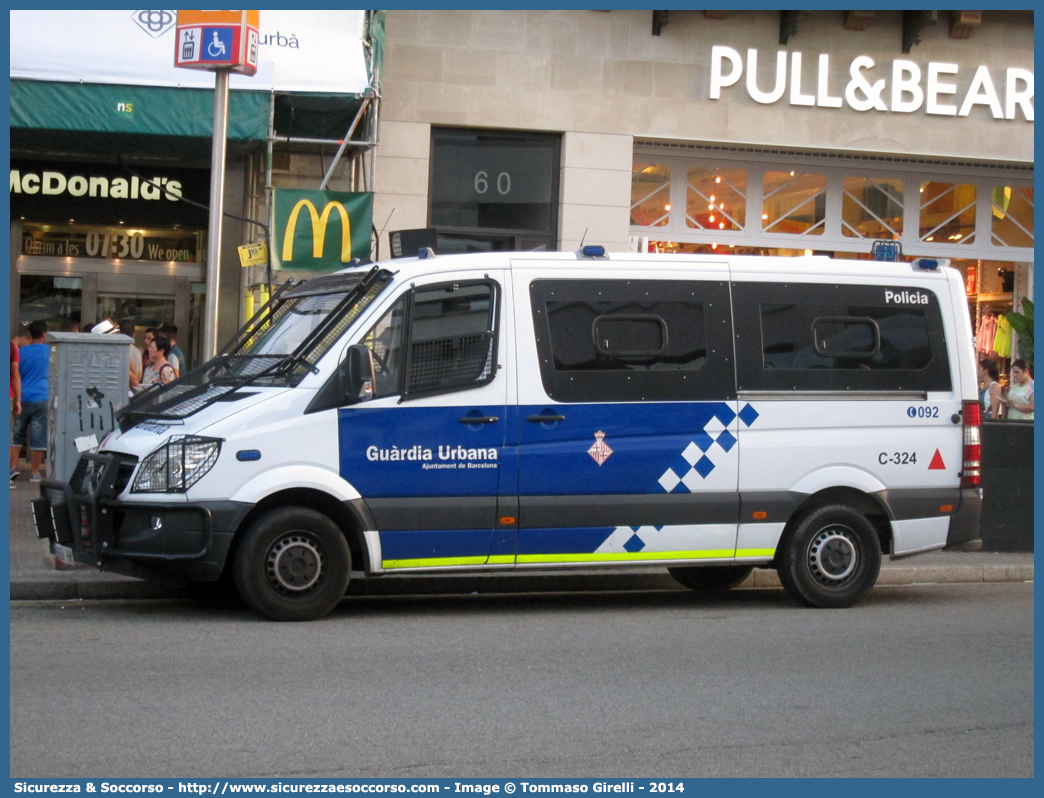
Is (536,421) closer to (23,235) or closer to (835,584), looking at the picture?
(835,584)

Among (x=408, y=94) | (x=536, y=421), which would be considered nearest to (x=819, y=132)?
(x=408, y=94)

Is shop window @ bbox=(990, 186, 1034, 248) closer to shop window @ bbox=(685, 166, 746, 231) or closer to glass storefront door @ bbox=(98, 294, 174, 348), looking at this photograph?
shop window @ bbox=(685, 166, 746, 231)

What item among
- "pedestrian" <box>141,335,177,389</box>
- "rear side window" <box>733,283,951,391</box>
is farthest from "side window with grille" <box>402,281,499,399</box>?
"pedestrian" <box>141,335,177,389</box>

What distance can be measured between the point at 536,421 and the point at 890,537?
2912mm

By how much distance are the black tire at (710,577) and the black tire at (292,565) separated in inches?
124

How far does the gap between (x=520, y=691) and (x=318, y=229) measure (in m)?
8.89

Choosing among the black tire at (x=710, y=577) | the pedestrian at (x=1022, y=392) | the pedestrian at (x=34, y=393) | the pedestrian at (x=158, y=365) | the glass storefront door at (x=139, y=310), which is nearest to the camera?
the black tire at (x=710, y=577)

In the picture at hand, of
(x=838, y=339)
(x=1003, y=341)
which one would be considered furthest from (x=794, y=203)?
(x=838, y=339)

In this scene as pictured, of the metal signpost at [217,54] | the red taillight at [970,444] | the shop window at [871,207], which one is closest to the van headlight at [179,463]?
the metal signpost at [217,54]

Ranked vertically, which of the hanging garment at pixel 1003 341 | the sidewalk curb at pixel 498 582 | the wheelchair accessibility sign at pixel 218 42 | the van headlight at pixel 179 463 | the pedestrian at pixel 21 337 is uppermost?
the wheelchair accessibility sign at pixel 218 42

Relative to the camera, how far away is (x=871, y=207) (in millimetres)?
18547

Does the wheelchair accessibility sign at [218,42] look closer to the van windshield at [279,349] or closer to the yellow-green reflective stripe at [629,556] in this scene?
the van windshield at [279,349]

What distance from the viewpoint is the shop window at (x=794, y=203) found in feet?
59.5

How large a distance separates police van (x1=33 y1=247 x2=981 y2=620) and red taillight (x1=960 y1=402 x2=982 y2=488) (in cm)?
2
